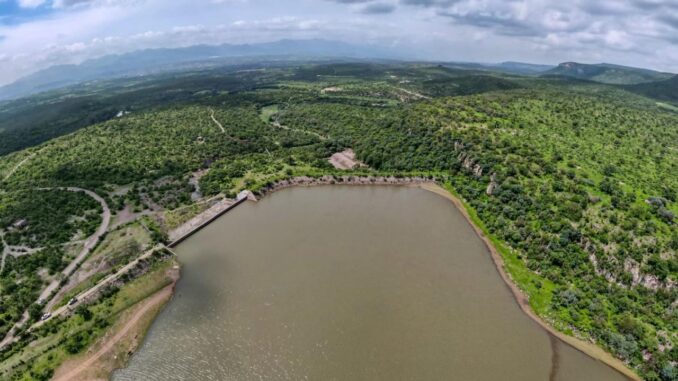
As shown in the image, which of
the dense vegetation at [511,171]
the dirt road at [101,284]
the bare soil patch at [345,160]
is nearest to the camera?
the dirt road at [101,284]

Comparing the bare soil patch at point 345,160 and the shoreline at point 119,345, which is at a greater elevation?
the bare soil patch at point 345,160

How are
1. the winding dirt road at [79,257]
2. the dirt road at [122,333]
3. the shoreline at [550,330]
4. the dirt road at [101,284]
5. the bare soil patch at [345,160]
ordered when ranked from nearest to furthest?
the dirt road at [122,333] → the shoreline at [550,330] → the winding dirt road at [79,257] → the dirt road at [101,284] → the bare soil patch at [345,160]

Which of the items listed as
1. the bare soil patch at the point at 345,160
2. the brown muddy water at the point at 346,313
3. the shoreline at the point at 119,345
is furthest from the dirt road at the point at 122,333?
the bare soil patch at the point at 345,160

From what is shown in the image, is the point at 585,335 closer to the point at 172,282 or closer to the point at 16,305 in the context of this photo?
the point at 172,282

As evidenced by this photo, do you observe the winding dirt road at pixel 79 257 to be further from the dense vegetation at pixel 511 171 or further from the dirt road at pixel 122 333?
the dirt road at pixel 122 333

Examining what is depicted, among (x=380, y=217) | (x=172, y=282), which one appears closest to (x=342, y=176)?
(x=380, y=217)

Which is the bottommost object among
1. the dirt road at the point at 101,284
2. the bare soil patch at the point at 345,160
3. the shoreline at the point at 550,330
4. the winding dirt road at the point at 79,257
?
the winding dirt road at the point at 79,257

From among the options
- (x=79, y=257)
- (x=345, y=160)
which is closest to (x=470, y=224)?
(x=345, y=160)

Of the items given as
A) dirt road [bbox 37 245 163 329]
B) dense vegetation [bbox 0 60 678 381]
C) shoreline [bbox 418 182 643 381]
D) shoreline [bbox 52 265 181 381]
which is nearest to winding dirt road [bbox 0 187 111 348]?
dense vegetation [bbox 0 60 678 381]
